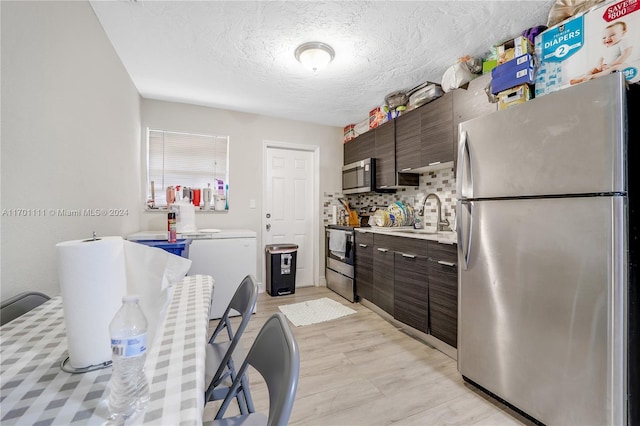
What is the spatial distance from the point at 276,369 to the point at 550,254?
1415mm

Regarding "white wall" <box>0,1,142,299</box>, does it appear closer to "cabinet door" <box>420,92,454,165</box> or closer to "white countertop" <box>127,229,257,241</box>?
"white countertop" <box>127,229,257,241</box>

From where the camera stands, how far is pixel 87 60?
1.65 meters

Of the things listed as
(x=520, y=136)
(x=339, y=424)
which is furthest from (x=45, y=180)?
(x=520, y=136)

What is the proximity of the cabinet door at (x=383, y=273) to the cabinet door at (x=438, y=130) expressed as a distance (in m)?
0.92

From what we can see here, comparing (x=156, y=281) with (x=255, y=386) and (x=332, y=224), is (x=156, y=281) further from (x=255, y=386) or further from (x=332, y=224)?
(x=332, y=224)

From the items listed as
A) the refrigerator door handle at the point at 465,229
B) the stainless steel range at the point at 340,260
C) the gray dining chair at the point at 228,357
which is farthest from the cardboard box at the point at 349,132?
the gray dining chair at the point at 228,357

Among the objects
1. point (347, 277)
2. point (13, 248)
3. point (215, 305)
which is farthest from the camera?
point (347, 277)

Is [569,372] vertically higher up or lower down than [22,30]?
lower down

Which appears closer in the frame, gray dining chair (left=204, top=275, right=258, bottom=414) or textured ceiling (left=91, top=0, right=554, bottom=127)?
gray dining chair (left=204, top=275, right=258, bottom=414)

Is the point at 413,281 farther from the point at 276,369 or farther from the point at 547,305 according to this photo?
the point at 276,369

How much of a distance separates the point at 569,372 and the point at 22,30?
9.22 ft

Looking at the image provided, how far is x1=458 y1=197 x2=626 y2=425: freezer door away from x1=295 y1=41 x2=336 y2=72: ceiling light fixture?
62.0 inches

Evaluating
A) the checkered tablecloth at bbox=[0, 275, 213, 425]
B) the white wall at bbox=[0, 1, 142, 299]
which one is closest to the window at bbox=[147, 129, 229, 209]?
the white wall at bbox=[0, 1, 142, 299]

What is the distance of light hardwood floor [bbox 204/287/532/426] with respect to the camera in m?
1.47
